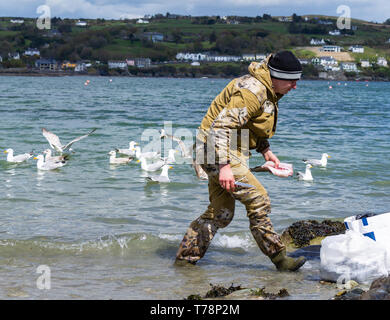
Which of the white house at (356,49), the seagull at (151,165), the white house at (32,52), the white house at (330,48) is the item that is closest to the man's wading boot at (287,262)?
the seagull at (151,165)

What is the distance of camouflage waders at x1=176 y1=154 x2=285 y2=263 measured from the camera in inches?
251

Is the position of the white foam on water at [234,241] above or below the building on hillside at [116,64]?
above

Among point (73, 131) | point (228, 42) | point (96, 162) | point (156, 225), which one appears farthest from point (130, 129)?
point (228, 42)

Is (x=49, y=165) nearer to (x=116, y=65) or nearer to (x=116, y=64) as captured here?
(x=116, y=65)

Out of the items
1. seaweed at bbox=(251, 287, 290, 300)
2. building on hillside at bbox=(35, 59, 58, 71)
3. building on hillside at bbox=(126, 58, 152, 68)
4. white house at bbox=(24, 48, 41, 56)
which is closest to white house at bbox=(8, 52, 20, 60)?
white house at bbox=(24, 48, 41, 56)

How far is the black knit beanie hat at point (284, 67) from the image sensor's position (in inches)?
247

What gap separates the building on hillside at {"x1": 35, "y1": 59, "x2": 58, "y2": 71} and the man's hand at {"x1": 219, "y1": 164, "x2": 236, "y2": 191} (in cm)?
17545

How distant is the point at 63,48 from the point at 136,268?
18924cm

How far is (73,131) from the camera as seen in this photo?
25.6 m

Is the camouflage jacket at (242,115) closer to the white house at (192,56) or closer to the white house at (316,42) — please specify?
the white house at (192,56)

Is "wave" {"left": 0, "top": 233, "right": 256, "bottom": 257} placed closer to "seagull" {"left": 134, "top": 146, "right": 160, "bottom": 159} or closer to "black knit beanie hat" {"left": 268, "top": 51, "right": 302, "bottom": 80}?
"black knit beanie hat" {"left": 268, "top": 51, "right": 302, "bottom": 80}

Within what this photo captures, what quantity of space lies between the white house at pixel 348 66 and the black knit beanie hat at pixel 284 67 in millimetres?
176999

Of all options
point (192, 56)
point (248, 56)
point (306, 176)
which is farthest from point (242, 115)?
point (248, 56)

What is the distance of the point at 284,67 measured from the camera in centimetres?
626
